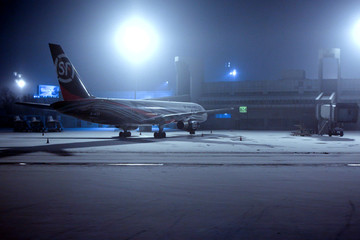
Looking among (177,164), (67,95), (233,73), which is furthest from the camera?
(233,73)

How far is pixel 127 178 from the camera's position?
40.7ft

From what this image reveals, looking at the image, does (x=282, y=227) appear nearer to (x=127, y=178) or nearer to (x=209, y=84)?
(x=127, y=178)

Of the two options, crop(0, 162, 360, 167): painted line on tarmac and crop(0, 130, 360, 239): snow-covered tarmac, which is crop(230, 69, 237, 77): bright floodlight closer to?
crop(0, 162, 360, 167): painted line on tarmac

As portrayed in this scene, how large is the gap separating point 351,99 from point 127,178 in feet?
234

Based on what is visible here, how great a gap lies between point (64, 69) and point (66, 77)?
78 cm

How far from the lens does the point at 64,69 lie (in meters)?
31.8

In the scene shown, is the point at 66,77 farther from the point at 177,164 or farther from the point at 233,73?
the point at 233,73

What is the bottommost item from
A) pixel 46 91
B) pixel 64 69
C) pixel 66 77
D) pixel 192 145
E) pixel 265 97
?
pixel 192 145

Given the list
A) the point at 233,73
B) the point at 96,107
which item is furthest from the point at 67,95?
the point at 233,73

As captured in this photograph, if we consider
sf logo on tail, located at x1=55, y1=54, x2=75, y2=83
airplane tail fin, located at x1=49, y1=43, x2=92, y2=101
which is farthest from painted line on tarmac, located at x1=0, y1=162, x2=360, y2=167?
sf logo on tail, located at x1=55, y1=54, x2=75, y2=83

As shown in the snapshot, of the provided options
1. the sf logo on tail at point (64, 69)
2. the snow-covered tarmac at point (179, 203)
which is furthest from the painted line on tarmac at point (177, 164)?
the sf logo on tail at point (64, 69)

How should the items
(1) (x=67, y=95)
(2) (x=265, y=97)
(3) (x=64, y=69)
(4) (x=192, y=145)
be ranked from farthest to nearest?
(2) (x=265, y=97) → (1) (x=67, y=95) → (3) (x=64, y=69) → (4) (x=192, y=145)

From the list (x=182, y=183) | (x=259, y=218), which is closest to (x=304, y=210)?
(x=259, y=218)

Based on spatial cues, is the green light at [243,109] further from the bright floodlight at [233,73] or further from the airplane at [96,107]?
the airplane at [96,107]
